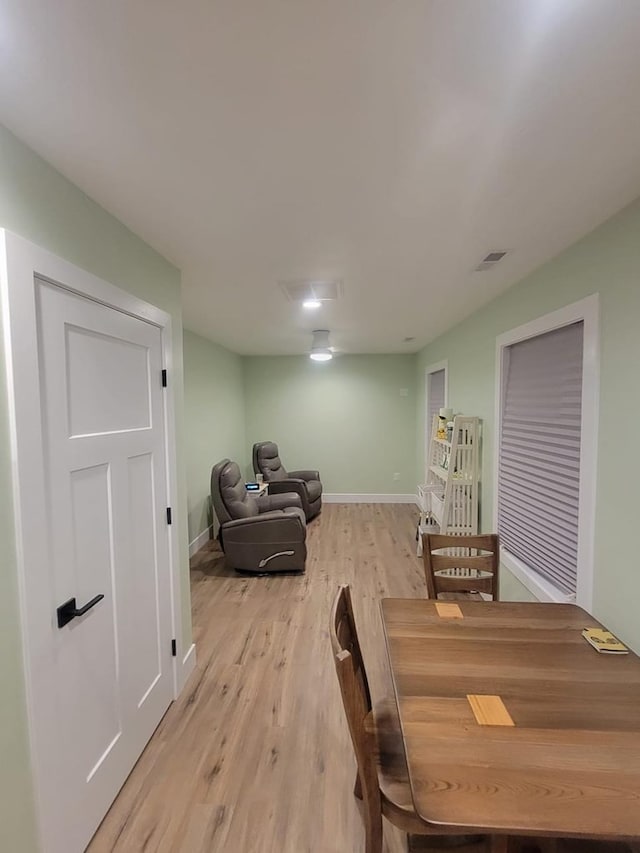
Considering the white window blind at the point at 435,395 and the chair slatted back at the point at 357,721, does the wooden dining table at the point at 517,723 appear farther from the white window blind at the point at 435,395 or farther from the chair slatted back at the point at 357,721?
the white window blind at the point at 435,395

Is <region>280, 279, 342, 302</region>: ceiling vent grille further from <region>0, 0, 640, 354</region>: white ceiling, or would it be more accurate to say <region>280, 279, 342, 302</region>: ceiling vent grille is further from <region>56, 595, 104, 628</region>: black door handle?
<region>56, 595, 104, 628</region>: black door handle

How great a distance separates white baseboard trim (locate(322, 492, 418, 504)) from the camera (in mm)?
6352

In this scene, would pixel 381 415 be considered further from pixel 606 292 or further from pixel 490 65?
pixel 490 65

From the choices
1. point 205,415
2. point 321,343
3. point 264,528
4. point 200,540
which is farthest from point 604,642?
point 205,415

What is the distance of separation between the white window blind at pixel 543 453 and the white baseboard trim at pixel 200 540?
316cm

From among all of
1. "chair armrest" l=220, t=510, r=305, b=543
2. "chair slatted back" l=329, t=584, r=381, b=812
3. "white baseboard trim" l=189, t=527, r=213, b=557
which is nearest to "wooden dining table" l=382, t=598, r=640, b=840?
"chair slatted back" l=329, t=584, r=381, b=812

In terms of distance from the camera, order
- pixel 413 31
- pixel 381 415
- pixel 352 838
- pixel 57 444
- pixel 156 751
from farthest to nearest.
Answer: pixel 381 415 → pixel 156 751 → pixel 352 838 → pixel 57 444 → pixel 413 31

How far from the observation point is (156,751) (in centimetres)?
185

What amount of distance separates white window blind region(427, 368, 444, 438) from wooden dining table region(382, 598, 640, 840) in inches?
140

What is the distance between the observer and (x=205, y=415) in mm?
4617

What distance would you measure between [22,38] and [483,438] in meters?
3.24

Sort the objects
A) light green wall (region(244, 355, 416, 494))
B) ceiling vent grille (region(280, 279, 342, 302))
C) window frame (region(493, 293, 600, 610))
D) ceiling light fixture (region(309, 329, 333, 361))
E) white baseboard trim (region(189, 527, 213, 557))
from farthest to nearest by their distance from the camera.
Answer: light green wall (region(244, 355, 416, 494)) < white baseboard trim (region(189, 527, 213, 557)) < ceiling light fixture (region(309, 329, 333, 361)) < ceiling vent grille (region(280, 279, 342, 302)) < window frame (region(493, 293, 600, 610))

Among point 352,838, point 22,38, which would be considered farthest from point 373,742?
point 22,38

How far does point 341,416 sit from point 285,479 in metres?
1.44
